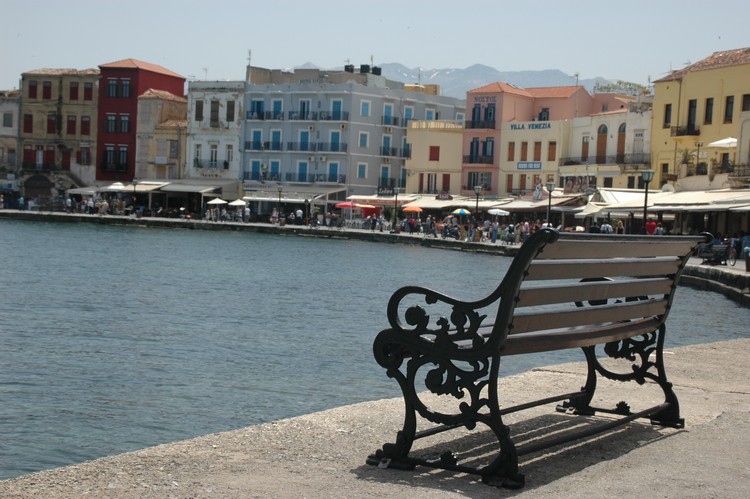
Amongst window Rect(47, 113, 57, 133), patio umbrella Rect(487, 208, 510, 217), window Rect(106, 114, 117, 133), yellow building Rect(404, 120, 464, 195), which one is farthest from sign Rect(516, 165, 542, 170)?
window Rect(47, 113, 57, 133)

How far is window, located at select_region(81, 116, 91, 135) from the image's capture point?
277 feet

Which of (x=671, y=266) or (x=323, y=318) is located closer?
(x=671, y=266)

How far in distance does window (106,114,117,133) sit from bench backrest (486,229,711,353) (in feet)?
265

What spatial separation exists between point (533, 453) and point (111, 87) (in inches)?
3256

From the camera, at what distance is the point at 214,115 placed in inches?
3305

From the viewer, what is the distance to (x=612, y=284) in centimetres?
599

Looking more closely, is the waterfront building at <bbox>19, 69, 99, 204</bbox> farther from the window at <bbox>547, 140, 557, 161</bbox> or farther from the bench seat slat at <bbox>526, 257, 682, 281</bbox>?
the bench seat slat at <bbox>526, 257, 682, 281</bbox>

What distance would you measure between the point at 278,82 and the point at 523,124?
79.0ft

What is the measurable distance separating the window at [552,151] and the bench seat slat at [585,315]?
208 feet

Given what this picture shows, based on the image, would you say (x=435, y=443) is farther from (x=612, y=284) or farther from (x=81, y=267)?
(x=81, y=267)

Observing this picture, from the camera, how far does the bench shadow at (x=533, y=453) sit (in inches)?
197

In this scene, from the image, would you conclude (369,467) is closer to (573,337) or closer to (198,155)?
(573,337)

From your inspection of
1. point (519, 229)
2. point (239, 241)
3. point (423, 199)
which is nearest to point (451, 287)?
point (519, 229)

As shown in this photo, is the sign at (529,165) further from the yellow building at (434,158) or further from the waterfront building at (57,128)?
the waterfront building at (57,128)
